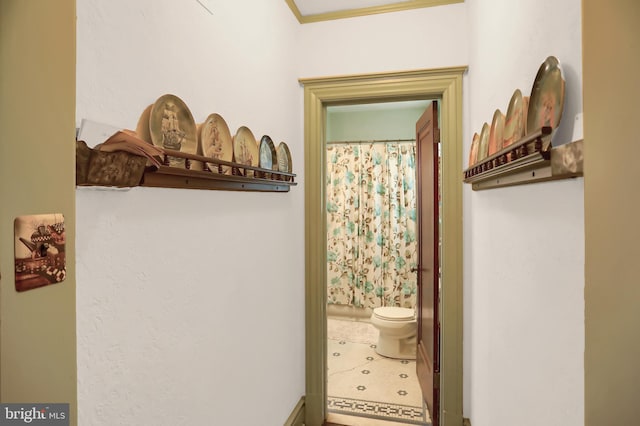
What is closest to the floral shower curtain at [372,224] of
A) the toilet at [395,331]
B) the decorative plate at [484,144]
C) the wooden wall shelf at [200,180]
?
the toilet at [395,331]

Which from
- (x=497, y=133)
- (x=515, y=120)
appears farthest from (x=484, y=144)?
(x=515, y=120)

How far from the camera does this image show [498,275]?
138 centimetres

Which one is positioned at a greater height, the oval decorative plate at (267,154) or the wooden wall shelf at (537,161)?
the oval decorative plate at (267,154)

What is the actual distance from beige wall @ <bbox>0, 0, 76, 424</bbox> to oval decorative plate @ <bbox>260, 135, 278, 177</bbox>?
41.1 inches

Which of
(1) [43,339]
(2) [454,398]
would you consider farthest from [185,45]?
(2) [454,398]

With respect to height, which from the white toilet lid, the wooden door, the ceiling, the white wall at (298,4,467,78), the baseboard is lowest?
the baseboard

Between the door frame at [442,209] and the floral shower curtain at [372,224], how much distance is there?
2.09m

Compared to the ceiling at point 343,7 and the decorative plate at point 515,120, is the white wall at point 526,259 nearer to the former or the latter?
the decorative plate at point 515,120

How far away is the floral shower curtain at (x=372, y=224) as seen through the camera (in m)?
4.22

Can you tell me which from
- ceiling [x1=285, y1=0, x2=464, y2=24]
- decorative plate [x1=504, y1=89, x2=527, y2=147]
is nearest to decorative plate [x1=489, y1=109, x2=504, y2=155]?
decorative plate [x1=504, y1=89, x2=527, y2=147]

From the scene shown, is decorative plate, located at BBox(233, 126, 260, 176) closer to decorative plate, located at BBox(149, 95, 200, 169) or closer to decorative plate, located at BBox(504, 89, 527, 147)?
decorative plate, located at BBox(149, 95, 200, 169)

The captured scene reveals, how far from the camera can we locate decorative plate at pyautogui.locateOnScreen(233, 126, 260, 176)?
1.40 metres

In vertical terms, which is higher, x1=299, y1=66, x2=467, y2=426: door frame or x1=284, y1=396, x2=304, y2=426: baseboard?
x1=299, y1=66, x2=467, y2=426: door frame

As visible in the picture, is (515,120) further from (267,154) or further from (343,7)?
(343,7)
